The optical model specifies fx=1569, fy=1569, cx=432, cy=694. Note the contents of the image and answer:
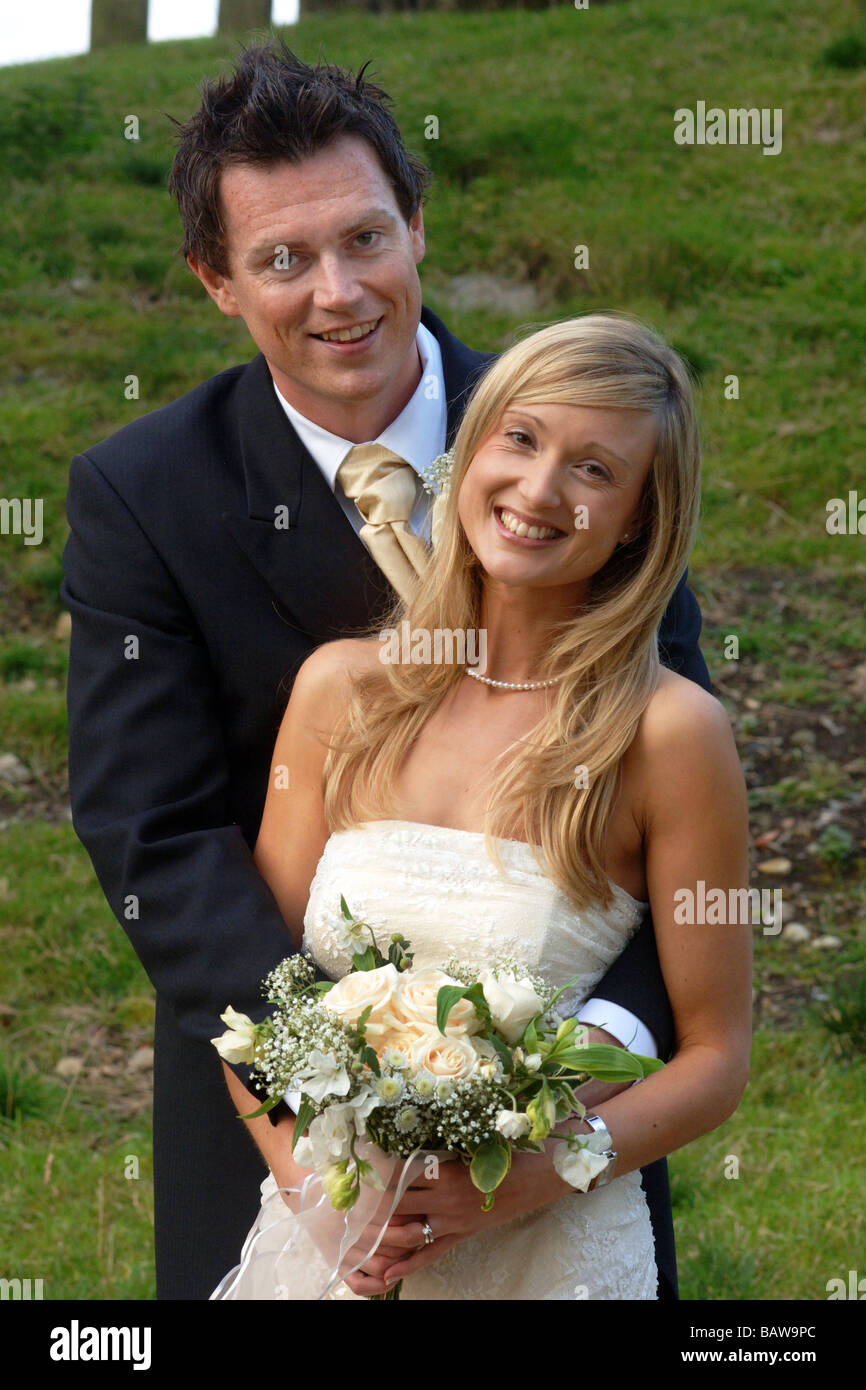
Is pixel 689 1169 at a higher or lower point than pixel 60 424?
lower

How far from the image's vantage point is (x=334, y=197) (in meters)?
3.34

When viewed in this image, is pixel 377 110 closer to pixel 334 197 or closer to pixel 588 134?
pixel 334 197

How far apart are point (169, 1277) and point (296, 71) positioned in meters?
2.71

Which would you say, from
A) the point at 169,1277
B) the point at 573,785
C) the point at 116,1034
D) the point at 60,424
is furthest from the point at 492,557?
the point at 60,424

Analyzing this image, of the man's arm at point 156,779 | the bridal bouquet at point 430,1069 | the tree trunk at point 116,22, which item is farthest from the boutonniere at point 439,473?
the tree trunk at point 116,22

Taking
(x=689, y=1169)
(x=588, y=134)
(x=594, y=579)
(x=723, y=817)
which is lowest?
(x=689, y=1169)

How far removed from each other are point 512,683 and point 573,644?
0.19 meters

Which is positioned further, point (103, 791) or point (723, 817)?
point (103, 791)

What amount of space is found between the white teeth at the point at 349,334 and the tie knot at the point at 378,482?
0.76 feet

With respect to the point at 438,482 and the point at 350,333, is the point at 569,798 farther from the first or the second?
the point at 350,333

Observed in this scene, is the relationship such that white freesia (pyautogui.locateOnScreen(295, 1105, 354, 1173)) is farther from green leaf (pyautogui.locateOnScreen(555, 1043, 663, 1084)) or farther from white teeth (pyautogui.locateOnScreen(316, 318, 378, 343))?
white teeth (pyautogui.locateOnScreen(316, 318, 378, 343))

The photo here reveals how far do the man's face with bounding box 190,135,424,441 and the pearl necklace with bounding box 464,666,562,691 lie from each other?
68 centimetres

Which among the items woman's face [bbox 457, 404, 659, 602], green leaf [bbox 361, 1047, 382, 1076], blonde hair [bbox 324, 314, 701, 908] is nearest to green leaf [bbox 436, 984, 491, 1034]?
green leaf [bbox 361, 1047, 382, 1076]

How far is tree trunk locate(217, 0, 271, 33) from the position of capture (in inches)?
567
